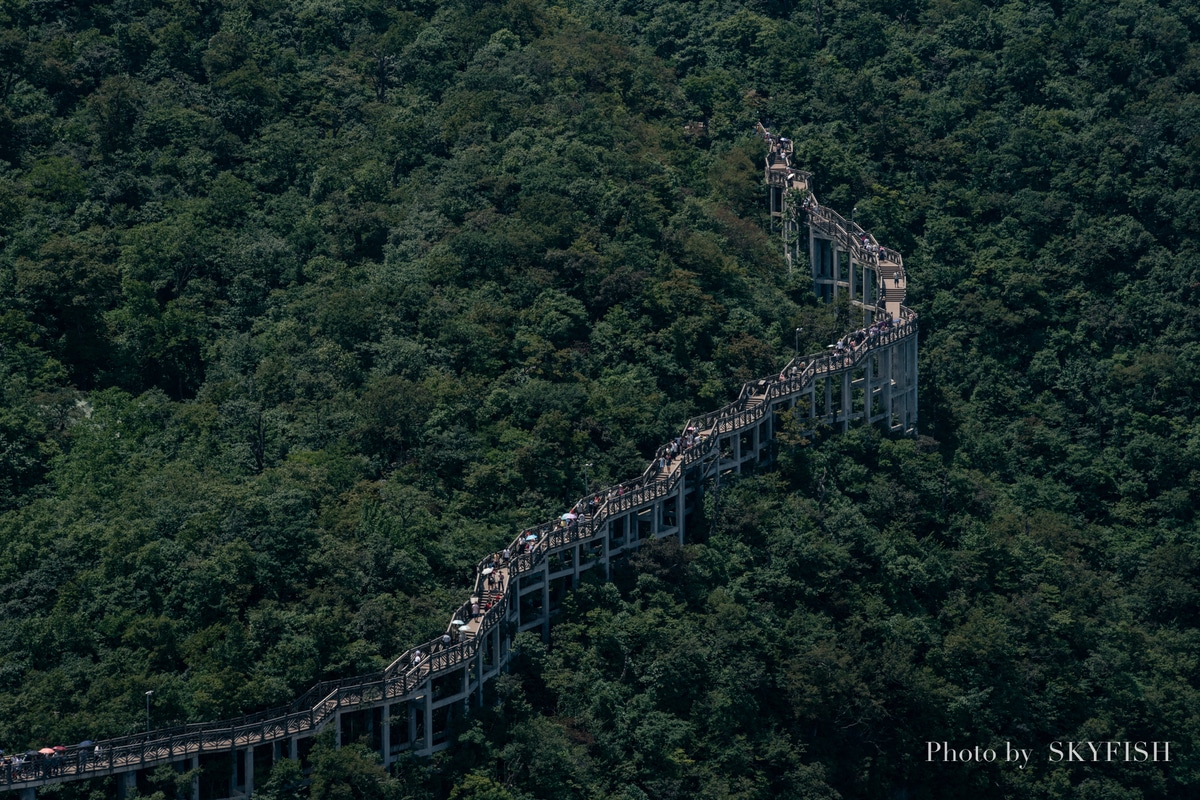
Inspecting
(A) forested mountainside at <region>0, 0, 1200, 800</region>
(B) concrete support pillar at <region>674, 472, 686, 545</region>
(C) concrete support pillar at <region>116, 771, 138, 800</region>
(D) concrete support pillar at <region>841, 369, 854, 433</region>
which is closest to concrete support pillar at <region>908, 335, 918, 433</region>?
(A) forested mountainside at <region>0, 0, 1200, 800</region>

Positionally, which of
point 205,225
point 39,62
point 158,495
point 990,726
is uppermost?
→ point 39,62

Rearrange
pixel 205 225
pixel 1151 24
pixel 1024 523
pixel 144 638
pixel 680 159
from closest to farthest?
pixel 144 638, pixel 1024 523, pixel 205 225, pixel 680 159, pixel 1151 24

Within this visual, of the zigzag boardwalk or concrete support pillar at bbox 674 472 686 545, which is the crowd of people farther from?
concrete support pillar at bbox 674 472 686 545

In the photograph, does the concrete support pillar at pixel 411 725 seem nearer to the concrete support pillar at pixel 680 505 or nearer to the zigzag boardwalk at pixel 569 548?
the zigzag boardwalk at pixel 569 548

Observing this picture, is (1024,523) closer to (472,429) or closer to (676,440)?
(676,440)

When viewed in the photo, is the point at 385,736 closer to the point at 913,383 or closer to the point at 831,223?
the point at 913,383

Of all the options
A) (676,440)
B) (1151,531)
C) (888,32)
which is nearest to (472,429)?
(676,440)

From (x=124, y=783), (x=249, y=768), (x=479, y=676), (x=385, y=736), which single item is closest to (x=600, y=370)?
(x=479, y=676)
